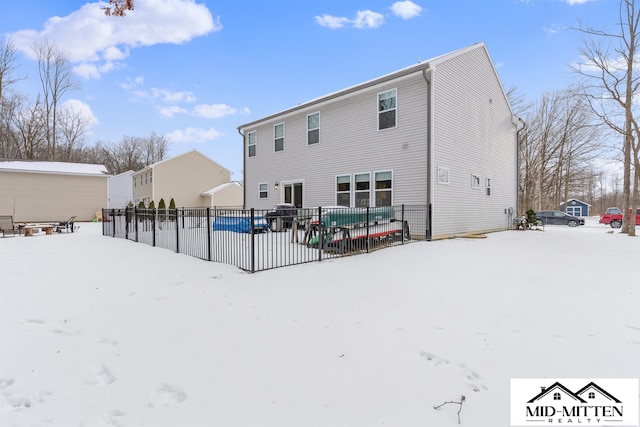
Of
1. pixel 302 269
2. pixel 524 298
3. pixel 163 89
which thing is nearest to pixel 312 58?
pixel 163 89

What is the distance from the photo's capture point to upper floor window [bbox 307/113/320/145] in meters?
13.3

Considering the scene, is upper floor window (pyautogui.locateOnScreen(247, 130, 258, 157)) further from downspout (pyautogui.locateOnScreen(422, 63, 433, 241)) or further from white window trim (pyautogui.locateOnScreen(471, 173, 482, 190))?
white window trim (pyautogui.locateOnScreen(471, 173, 482, 190))

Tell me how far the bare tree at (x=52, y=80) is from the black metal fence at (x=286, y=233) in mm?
25834

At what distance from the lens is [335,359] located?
8.37 feet

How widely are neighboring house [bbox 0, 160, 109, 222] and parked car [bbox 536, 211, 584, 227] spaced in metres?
30.9

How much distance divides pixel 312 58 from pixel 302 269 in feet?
46.0

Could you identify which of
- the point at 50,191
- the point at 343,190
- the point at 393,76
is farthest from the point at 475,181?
→ the point at 50,191

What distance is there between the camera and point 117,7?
4418 mm

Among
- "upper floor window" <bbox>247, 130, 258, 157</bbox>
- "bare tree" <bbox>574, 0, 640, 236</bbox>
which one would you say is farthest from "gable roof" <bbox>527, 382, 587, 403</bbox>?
"upper floor window" <bbox>247, 130, 258, 157</bbox>

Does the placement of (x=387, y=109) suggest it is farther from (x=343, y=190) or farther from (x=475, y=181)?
(x=475, y=181)

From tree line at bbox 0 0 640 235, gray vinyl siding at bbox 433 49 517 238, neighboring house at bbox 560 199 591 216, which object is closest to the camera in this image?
gray vinyl siding at bbox 433 49 517 238

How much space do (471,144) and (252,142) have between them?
1058 centimetres

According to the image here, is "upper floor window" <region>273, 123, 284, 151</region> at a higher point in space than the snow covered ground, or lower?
higher

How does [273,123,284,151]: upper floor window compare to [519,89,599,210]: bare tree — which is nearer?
[273,123,284,151]: upper floor window
